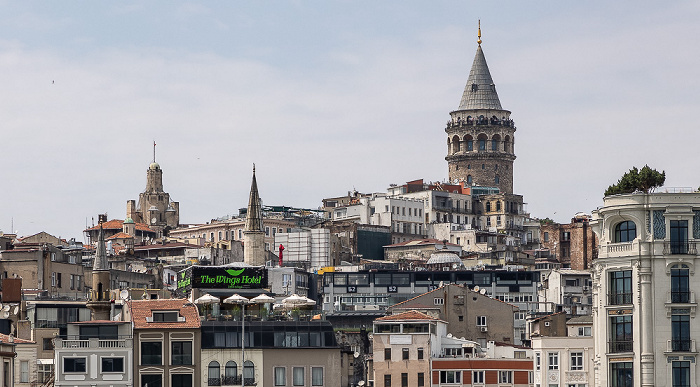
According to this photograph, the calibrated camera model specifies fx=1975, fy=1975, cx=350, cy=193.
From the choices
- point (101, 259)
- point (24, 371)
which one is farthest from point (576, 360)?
point (101, 259)

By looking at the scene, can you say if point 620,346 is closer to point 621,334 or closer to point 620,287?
point 621,334

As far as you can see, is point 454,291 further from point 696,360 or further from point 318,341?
point 696,360

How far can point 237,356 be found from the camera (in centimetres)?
11644

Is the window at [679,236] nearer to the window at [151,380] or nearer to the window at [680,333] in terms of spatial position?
the window at [680,333]

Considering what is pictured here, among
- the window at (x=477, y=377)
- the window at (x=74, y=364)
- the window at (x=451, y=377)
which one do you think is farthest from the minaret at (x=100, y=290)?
the window at (x=477, y=377)

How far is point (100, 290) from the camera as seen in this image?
133375mm

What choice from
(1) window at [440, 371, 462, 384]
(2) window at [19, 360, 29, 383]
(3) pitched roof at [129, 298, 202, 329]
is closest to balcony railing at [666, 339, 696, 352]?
(3) pitched roof at [129, 298, 202, 329]

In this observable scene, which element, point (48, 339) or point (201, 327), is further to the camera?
point (48, 339)

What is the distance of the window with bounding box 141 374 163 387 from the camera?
114250mm

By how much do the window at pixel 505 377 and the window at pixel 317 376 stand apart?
1704cm

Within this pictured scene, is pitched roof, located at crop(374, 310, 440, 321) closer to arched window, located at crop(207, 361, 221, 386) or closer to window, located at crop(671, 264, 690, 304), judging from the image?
arched window, located at crop(207, 361, 221, 386)

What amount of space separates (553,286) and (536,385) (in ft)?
216

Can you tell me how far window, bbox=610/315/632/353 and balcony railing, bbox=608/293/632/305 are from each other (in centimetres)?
70

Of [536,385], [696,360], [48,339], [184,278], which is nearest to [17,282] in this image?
Answer: [48,339]
